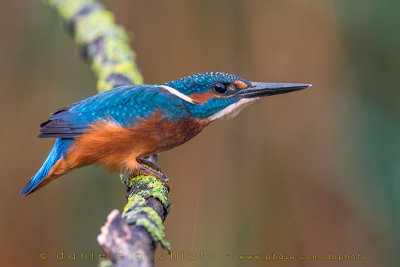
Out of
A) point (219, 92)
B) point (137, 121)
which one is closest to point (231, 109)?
point (219, 92)

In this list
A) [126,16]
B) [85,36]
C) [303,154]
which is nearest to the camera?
[85,36]

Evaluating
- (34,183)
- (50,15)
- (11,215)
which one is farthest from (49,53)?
(34,183)

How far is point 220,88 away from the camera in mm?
2771

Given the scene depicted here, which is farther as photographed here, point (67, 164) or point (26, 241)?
point (26, 241)

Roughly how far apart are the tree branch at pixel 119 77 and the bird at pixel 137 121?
17cm

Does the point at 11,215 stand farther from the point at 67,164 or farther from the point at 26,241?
the point at 67,164

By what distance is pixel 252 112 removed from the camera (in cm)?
365

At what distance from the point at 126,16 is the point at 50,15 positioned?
568mm

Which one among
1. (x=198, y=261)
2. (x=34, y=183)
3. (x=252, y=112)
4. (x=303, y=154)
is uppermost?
(x=252, y=112)

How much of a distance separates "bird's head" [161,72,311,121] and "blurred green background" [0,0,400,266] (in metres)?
0.83

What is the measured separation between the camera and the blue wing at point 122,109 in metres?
2.71

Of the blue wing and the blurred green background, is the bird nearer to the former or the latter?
the blue wing

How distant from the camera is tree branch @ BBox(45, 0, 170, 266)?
156 centimetres

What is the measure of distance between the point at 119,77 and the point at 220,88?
680 mm
